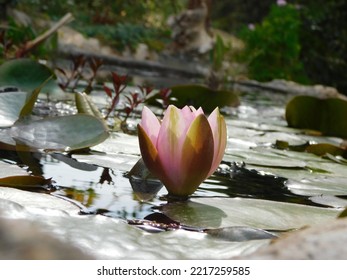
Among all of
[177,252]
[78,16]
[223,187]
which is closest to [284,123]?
[223,187]

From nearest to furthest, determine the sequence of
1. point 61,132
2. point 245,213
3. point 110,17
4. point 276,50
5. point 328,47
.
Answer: point 245,213 < point 61,132 < point 276,50 < point 328,47 < point 110,17

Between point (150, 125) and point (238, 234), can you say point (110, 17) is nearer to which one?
point (150, 125)

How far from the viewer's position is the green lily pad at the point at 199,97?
235 cm

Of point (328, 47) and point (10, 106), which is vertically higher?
point (328, 47)

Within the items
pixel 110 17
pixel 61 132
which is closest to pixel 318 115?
pixel 61 132

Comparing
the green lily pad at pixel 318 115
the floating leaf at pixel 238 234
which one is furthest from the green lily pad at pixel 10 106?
the green lily pad at pixel 318 115

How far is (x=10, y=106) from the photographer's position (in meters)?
1.30

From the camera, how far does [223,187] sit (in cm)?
113

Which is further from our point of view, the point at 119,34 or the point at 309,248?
the point at 119,34

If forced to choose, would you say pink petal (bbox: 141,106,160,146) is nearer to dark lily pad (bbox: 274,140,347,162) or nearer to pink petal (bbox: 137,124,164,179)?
pink petal (bbox: 137,124,164,179)

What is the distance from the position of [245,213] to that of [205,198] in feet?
0.31

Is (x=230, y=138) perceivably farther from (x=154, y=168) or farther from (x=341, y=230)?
(x=341, y=230)

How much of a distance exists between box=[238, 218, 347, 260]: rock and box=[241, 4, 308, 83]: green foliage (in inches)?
278
